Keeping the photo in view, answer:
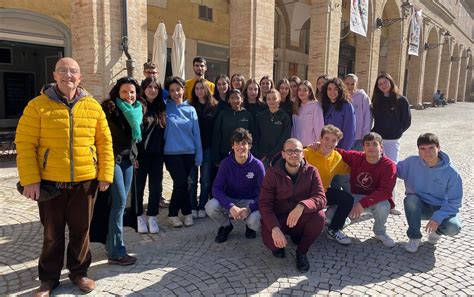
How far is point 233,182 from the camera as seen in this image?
4285mm

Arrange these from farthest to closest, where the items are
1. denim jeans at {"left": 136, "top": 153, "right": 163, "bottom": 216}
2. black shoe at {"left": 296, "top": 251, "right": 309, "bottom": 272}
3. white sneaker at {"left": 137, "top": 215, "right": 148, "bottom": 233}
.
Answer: white sneaker at {"left": 137, "top": 215, "right": 148, "bottom": 233} → denim jeans at {"left": 136, "top": 153, "right": 163, "bottom": 216} → black shoe at {"left": 296, "top": 251, "right": 309, "bottom": 272}

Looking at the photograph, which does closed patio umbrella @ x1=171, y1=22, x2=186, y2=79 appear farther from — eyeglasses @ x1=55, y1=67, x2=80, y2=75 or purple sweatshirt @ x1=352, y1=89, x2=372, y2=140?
eyeglasses @ x1=55, y1=67, x2=80, y2=75

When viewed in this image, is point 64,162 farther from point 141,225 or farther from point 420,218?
point 420,218

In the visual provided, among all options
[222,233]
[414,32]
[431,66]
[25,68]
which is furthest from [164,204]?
[431,66]

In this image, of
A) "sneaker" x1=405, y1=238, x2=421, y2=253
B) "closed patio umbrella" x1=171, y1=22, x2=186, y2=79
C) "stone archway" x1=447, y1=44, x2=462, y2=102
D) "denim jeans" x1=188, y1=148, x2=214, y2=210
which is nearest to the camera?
"sneaker" x1=405, y1=238, x2=421, y2=253

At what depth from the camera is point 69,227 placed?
3133mm

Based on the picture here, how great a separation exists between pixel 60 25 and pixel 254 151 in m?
9.53

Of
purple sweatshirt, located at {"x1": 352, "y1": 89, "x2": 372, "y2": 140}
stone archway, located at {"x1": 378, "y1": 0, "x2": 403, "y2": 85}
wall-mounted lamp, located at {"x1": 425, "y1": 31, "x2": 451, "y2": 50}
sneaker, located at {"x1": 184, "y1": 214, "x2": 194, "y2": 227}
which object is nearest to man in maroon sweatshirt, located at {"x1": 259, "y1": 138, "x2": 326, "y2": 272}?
sneaker, located at {"x1": 184, "y1": 214, "x2": 194, "y2": 227}

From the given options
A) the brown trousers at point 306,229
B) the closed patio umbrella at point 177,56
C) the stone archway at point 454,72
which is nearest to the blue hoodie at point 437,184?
the brown trousers at point 306,229

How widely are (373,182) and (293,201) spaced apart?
1227mm

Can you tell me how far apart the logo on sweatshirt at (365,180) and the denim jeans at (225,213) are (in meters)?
1.38

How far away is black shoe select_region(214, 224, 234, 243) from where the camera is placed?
170 inches

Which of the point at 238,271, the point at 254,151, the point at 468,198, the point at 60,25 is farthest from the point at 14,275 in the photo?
the point at 60,25

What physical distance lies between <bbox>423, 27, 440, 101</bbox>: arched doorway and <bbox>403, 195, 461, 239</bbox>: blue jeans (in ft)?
106
